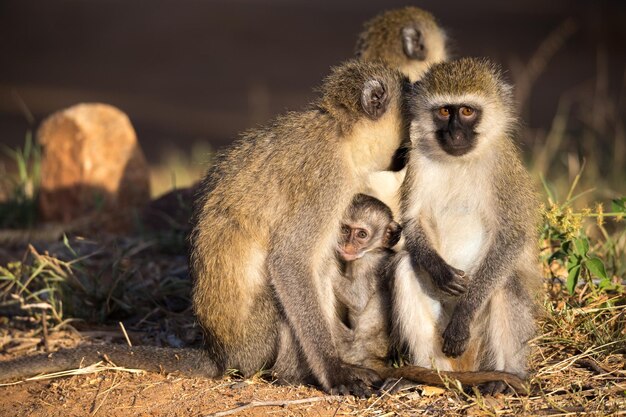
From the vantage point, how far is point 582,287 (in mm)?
5461

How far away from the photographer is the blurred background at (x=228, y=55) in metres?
15.8

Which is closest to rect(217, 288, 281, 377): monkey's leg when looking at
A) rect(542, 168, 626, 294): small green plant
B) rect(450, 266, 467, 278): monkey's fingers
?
rect(450, 266, 467, 278): monkey's fingers

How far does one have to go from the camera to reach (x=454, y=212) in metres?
5.11

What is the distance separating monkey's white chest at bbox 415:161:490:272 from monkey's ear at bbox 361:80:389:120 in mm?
422

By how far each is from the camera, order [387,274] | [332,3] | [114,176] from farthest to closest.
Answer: [332,3] < [114,176] < [387,274]

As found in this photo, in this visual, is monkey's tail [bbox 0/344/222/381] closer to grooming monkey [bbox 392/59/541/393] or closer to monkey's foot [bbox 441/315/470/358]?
grooming monkey [bbox 392/59/541/393]

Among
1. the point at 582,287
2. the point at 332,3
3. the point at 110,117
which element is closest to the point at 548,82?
the point at 332,3

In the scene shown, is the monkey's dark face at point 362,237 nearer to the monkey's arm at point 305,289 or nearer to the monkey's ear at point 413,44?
the monkey's arm at point 305,289

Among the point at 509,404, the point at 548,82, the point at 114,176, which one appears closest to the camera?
the point at 509,404

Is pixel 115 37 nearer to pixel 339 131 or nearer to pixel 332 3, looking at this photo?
pixel 332 3

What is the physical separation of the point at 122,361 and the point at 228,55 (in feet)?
55.5

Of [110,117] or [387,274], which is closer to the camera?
[387,274]

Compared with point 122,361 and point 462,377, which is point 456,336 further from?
point 122,361

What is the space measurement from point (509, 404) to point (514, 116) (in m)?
1.56
